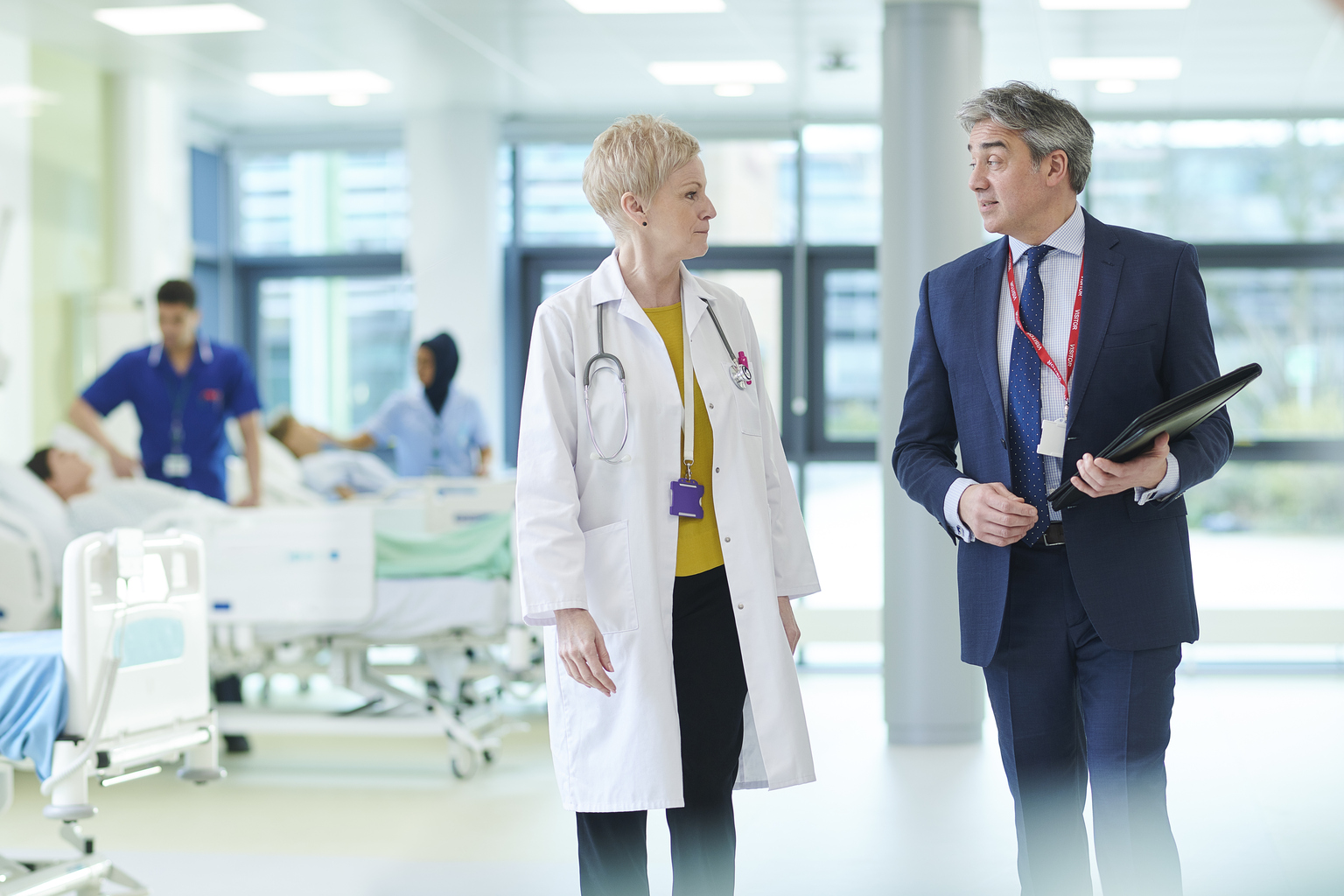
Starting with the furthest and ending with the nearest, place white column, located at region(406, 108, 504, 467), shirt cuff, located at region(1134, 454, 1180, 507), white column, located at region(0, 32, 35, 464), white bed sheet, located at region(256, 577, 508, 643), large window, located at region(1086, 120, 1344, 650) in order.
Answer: white column, located at region(406, 108, 504, 467) < large window, located at region(1086, 120, 1344, 650) < white column, located at region(0, 32, 35, 464) < white bed sheet, located at region(256, 577, 508, 643) < shirt cuff, located at region(1134, 454, 1180, 507)

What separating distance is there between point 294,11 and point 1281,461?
497 centimetres

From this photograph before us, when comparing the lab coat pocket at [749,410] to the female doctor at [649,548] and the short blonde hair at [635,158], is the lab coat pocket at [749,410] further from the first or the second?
the short blonde hair at [635,158]

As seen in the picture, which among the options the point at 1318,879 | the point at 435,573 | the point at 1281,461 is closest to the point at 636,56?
the point at 435,573

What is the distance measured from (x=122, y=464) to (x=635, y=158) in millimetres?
3485

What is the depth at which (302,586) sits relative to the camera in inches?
154

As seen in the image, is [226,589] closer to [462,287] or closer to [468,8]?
[468,8]

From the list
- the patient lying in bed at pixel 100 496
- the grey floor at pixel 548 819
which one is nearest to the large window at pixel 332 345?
the patient lying in bed at pixel 100 496

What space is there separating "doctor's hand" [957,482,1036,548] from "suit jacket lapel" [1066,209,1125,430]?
0.13 metres

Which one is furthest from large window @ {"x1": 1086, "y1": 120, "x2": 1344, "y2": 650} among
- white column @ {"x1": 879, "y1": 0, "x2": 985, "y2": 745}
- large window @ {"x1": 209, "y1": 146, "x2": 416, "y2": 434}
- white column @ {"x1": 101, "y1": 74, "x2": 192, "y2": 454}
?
white column @ {"x1": 101, "y1": 74, "x2": 192, "y2": 454}

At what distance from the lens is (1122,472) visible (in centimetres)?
162

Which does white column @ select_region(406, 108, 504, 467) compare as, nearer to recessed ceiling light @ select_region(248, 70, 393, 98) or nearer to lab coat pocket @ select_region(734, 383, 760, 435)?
recessed ceiling light @ select_region(248, 70, 393, 98)

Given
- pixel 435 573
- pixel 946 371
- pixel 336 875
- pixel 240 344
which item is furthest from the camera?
pixel 240 344

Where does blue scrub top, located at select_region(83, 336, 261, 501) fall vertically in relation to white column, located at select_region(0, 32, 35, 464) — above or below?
below

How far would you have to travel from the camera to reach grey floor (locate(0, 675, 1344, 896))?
121 inches
